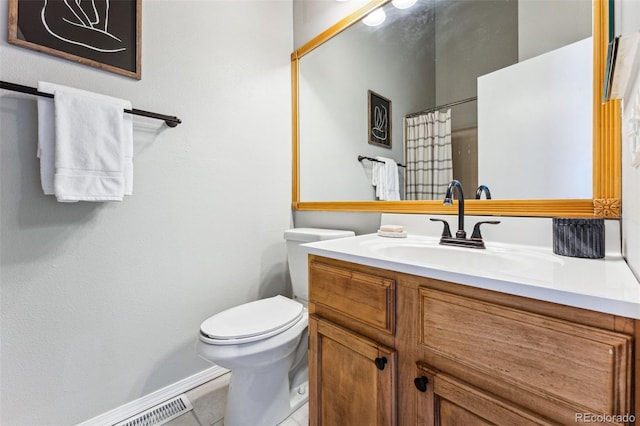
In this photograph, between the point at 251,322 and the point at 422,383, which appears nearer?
the point at 422,383

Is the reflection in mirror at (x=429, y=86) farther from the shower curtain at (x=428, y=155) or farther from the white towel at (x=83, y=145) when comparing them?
the white towel at (x=83, y=145)

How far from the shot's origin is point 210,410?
1294 millimetres

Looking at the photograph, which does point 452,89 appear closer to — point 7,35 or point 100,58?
point 100,58

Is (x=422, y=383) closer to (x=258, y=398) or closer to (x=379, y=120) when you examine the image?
(x=258, y=398)

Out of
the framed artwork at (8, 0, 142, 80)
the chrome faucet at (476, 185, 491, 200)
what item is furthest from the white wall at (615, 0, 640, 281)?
the framed artwork at (8, 0, 142, 80)

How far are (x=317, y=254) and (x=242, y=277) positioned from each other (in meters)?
0.83

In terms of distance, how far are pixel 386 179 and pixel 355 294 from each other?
759 mm

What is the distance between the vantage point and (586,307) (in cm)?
47

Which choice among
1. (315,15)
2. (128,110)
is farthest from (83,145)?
(315,15)

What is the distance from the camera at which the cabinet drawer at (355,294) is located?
769mm

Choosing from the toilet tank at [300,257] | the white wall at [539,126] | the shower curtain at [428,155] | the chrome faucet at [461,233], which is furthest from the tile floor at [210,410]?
the white wall at [539,126]

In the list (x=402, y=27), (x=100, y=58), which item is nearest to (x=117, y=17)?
(x=100, y=58)

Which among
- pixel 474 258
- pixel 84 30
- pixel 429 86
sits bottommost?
pixel 474 258

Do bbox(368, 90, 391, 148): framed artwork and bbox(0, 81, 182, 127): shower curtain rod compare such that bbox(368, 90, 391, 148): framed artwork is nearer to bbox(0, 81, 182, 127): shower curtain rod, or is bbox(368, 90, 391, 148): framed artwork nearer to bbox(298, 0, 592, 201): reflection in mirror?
bbox(298, 0, 592, 201): reflection in mirror
